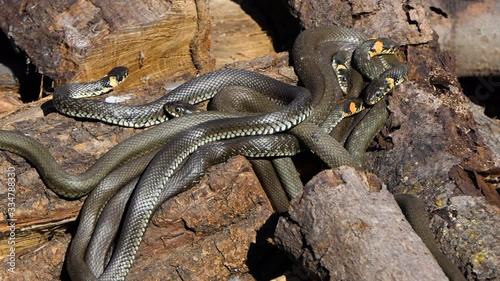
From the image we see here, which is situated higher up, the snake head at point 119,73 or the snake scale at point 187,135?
the snake head at point 119,73

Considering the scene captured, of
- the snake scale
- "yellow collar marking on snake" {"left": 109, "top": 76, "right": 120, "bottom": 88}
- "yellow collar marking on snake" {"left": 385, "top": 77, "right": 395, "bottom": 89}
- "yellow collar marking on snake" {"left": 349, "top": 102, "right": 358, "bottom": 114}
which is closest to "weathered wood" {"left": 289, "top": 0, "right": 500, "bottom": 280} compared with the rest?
"yellow collar marking on snake" {"left": 385, "top": 77, "right": 395, "bottom": 89}

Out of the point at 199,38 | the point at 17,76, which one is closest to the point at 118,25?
the point at 199,38

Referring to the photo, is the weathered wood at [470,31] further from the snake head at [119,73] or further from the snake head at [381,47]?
the snake head at [119,73]

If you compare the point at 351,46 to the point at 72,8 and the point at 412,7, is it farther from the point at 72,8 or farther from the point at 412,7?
the point at 72,8

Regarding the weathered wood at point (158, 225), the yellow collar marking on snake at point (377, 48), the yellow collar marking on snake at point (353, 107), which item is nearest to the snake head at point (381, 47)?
the yellow collar marking on snake at point (377, 48)

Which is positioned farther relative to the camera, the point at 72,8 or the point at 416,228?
the point at 72,8

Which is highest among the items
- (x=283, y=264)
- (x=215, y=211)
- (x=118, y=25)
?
(x=118, y=25)

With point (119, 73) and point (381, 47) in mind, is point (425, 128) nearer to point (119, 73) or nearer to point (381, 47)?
point (381, 47)
